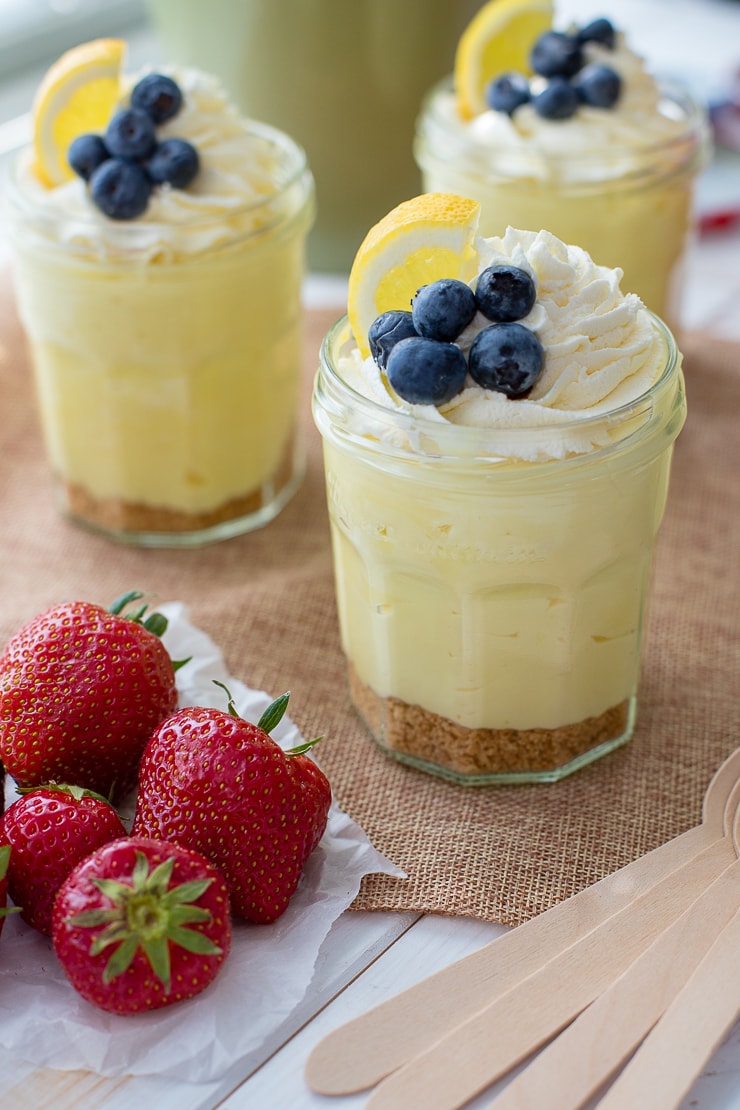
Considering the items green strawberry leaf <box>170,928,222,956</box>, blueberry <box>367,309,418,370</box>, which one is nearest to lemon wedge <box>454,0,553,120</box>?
blueberry <box>367,309,418,370</box>

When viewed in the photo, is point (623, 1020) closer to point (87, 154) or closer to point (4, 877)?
point (4, 877)

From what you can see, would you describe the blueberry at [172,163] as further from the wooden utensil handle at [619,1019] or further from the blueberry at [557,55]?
the wooden utensil handle at [619,1019]

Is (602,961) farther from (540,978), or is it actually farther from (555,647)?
(555,647)

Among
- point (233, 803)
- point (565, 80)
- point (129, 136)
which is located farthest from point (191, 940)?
point (565, 80)

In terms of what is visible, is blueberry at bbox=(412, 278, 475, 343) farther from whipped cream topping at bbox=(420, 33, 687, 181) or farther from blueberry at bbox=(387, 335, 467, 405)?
whipped cream topping at bbox=(420, 33, 687, 181)

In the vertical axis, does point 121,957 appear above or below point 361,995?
above

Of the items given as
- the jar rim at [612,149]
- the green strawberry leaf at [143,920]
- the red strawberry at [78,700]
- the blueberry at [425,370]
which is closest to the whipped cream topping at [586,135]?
the jar rim at [612,149]
